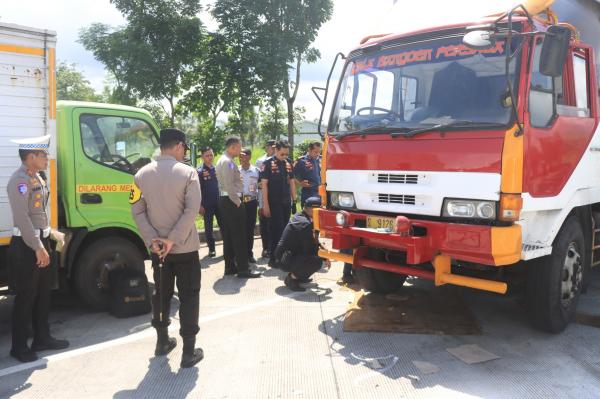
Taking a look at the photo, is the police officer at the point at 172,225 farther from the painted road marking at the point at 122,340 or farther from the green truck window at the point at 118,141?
the green truck window at the point at 118,141

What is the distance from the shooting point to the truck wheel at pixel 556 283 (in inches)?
158

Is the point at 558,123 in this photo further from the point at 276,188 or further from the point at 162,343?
the point at 276,188

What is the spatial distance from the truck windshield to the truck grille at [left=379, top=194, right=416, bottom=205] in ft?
1.82

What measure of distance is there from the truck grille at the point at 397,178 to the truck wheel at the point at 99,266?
274 centimetres

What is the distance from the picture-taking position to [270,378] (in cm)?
351

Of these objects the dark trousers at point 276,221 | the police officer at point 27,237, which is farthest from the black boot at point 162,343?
the dark trousers at point 276,221

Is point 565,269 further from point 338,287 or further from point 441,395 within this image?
point 338,287

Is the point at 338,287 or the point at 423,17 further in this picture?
the point at 338,287

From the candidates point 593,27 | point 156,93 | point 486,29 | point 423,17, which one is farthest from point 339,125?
point 156,93

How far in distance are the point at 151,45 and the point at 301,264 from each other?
8.75 m

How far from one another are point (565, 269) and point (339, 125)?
237 centimetres

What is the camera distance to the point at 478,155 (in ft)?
11.7

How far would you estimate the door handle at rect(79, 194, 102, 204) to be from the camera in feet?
15.9

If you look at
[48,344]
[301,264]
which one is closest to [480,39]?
[301,264]
